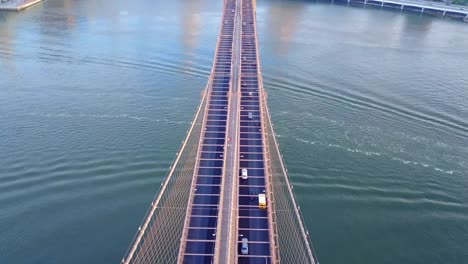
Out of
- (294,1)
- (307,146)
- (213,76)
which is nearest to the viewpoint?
(307,146)

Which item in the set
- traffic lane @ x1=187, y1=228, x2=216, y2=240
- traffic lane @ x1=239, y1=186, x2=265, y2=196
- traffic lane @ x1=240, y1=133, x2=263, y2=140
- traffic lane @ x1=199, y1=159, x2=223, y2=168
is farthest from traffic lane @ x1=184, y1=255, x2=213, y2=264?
traffic lane @ x1=240, y1=133, x2=263, y2=140

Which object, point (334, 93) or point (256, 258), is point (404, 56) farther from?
point (256, 258)

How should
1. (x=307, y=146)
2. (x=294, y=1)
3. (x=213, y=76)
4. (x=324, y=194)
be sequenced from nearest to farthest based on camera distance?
(x=324, y=194), (x=307, y=146), (x=213, y=76), (x=294, y=1)

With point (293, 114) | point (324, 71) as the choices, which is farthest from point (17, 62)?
point (324, 71)

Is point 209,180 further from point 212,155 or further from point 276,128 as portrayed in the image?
point 276,128

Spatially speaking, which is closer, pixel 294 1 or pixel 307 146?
pixel 307 146

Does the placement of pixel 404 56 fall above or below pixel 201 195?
above

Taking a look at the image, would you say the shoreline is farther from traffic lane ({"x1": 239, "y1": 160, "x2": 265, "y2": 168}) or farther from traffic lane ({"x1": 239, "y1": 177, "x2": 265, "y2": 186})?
traffic lane ({"x1": 239, "y1": 177, "x2": 265, "y2": 186})
